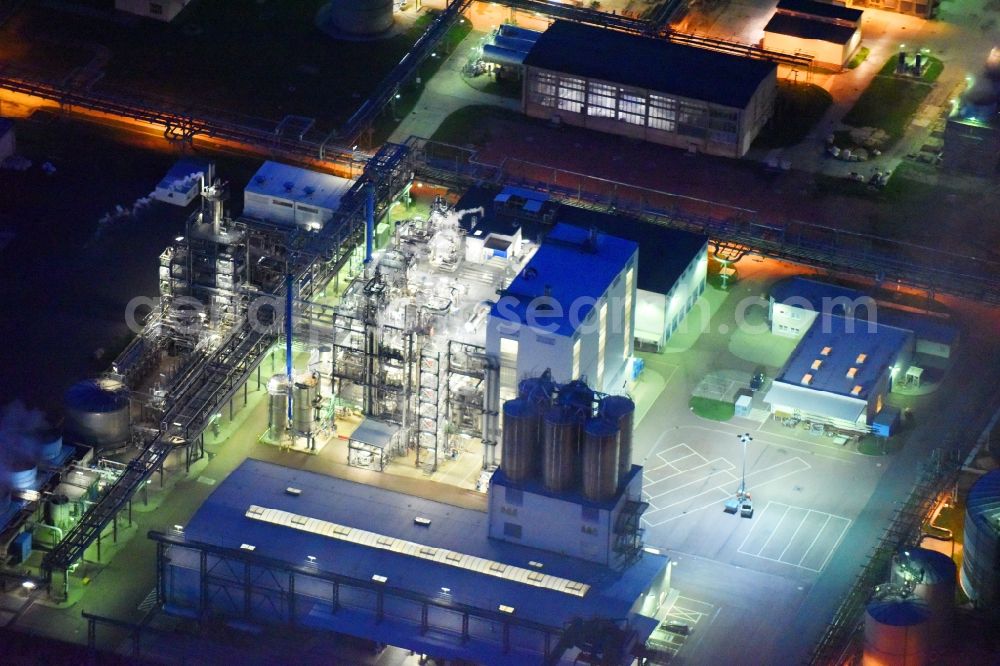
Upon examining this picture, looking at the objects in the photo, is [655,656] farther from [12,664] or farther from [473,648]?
[12,664]

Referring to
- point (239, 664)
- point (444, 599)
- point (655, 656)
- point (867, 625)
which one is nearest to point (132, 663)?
point (239, 664)

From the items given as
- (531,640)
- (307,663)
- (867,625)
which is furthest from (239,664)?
(867,625)

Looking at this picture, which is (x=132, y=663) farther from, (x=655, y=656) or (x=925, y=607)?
(x=925, y=607)

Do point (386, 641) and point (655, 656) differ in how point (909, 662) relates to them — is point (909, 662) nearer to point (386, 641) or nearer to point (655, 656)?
point (655, 656)

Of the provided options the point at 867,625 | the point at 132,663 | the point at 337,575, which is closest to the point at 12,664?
the point at 132,663
